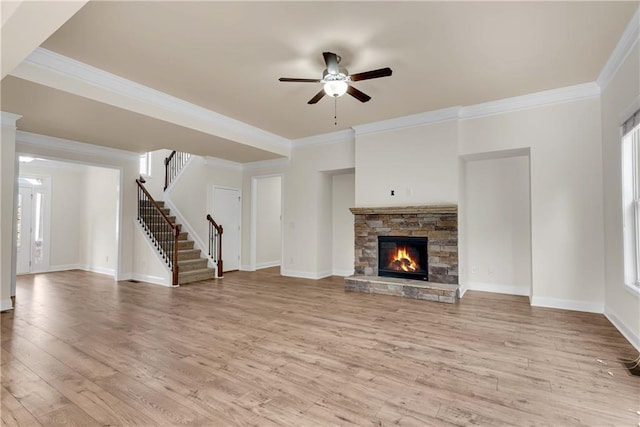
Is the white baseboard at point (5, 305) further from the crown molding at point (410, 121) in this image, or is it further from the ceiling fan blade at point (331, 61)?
the crown molding at point (410, 121)

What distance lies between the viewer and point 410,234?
17.8 feet

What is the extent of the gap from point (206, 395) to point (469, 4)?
3760mm

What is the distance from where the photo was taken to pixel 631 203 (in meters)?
3.32

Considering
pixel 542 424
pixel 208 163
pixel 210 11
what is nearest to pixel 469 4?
pixel 210 11

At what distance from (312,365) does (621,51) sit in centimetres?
446

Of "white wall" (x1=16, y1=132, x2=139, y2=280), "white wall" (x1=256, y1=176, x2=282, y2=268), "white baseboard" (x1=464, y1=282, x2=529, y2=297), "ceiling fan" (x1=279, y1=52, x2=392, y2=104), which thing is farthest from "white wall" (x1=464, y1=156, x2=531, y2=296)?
"white wall" (x1=16, y1=132, x2=139, y2=280)

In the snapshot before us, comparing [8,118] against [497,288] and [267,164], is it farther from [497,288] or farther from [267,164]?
[497,288]

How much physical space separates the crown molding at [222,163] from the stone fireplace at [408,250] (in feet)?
12.0

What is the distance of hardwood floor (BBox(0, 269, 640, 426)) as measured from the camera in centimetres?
202

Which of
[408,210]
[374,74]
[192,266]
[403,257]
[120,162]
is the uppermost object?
[374,74]

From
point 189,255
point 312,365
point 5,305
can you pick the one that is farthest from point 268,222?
point 312,365

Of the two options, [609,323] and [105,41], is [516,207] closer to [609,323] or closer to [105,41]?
[609,323]

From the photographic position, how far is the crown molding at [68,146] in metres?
5.34

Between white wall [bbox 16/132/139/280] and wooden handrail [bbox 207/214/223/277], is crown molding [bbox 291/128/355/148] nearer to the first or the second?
wooden handrail [bbox 207/214/223/277]
